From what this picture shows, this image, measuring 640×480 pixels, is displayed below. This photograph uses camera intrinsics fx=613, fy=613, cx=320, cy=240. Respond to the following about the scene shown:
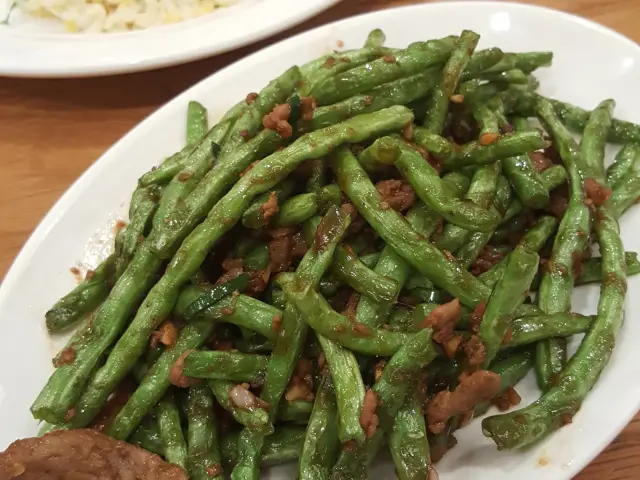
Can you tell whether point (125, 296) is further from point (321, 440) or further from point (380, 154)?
point (380, 154)

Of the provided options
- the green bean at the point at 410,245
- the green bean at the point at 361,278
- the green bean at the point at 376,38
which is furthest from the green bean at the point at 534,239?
the green bean at the point at 376,38

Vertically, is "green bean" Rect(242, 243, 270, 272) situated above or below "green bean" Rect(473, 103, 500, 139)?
below

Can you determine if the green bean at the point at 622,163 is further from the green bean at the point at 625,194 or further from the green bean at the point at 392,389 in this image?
the green bean at the point at 392,389

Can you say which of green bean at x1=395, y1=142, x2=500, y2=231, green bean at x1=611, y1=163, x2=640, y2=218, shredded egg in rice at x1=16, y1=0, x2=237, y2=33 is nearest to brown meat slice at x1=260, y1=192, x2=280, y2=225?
green bean at x1=395, y1=142, x2=500, y2=231

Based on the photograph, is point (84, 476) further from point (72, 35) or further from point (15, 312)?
point (72, 35)

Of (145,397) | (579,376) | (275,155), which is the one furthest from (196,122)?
(579,376)

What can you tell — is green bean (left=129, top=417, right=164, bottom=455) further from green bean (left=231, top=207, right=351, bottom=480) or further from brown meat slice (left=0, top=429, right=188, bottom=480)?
green bean (left=231, top=207, right=351, bottom=480)

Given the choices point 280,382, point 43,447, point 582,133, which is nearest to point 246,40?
point 582,133
